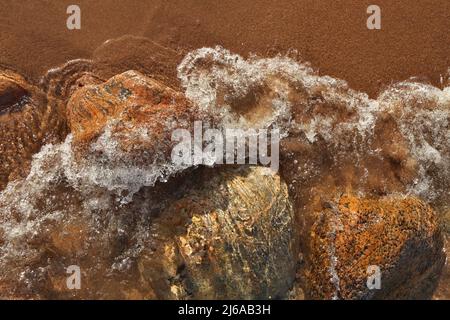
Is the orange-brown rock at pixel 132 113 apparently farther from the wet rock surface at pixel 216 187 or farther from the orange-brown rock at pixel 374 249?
the orange-brown rock at pixel 374 249

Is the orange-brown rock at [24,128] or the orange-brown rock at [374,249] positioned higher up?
the orange-brown rock at [24,128]

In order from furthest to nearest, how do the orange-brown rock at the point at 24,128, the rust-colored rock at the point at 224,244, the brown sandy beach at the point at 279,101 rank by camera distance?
the orange-brown rock at the point at 24,128, the brown sandy beach at the point at 279,101, the rust-colored rock at the point at 224,244

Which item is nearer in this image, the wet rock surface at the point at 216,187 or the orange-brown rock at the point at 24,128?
the wet rock surface at the point at 216,187

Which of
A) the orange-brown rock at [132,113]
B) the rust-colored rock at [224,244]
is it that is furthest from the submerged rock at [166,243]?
the orange-brown rock at [132,113]

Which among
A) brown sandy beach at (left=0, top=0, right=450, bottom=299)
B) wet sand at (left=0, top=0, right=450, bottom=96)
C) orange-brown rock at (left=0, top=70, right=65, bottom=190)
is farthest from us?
wet sand at (left=0, top=0, right=450, bottom=96)

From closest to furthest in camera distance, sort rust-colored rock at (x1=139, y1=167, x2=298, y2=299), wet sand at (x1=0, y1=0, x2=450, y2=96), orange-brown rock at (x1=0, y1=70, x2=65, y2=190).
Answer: rust-colored rock at (x1=139, y1=167, x2=298, y2=299), orange-brown rock at (x1=0, y1=70, x2=65, y2=190), wet sand at (x1=0, y1=0, x2=450, y2=96)

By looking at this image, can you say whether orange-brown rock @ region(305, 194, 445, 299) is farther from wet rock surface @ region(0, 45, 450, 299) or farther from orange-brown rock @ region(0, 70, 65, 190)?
orange-brown rock @ region(0, 70, 65, 190)

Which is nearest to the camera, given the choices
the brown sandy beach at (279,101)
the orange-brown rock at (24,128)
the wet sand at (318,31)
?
the brown sandy beach at (279,101)

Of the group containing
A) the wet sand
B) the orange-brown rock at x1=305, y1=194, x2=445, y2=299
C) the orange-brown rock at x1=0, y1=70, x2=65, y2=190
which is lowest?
the orange-brown rock at x1=305, y1=194, x2=445, y2=299

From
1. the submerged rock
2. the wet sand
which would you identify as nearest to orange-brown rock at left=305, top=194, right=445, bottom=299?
the submerged rock
